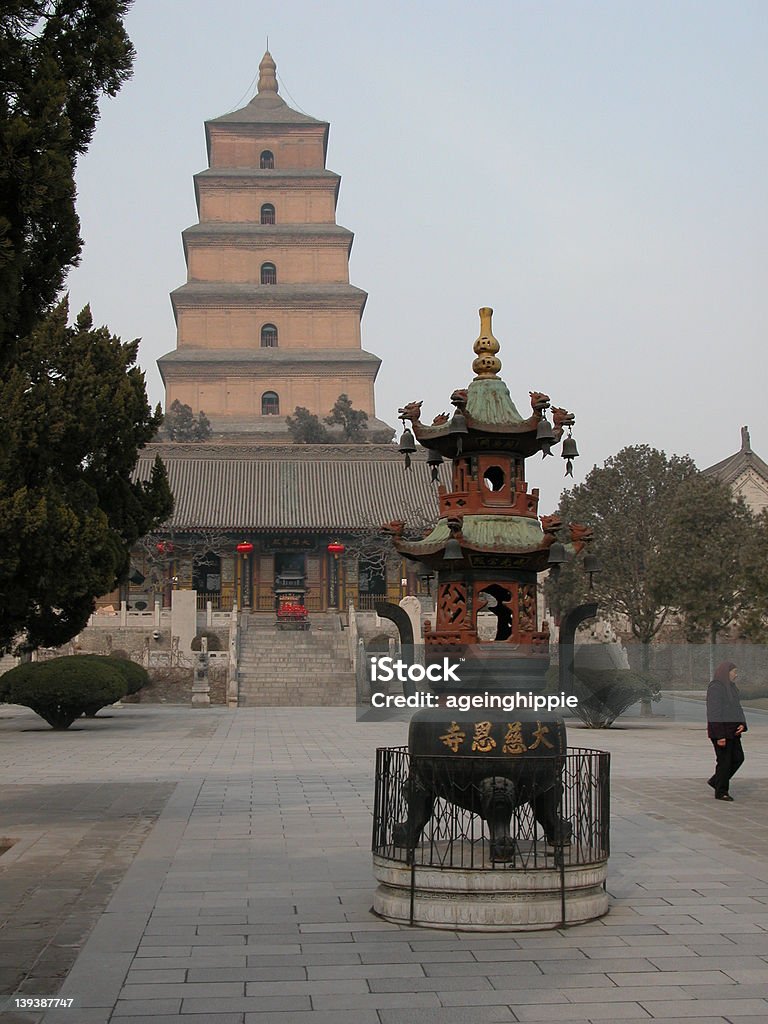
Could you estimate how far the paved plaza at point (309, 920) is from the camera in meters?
5.36

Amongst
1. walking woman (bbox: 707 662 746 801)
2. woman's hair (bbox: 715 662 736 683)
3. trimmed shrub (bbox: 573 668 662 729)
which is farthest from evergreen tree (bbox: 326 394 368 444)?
walking woman (bbox: 707 662 746 801)

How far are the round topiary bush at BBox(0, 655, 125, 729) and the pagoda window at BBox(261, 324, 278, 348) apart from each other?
98.2 feet

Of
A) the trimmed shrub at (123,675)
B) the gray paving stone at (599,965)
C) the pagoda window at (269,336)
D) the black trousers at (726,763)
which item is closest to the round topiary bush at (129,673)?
the trimmed shrub at (123,675)

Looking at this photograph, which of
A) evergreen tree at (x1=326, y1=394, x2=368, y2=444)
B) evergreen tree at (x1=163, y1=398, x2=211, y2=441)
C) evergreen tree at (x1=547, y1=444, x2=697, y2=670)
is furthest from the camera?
evergreen tree at (x1=326, y1=394, x2=368, y2=444)

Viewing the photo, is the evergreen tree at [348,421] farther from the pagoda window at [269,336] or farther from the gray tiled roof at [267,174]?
the gray tiled roof at [267,174]

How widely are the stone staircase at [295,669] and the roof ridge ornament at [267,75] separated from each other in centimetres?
2897

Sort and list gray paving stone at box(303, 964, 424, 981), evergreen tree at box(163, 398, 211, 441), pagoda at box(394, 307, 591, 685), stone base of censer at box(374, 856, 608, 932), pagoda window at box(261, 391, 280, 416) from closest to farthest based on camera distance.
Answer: gray paving stone at box(303, 964, 424, 981) < stone base of censer at box(374, 856, 608, 932) < pagoda at box(394, 307, 591, 685) < evergreen tree at box(163, 398, 211, 441) < pagoda window at box(261, 391, 280, 416)

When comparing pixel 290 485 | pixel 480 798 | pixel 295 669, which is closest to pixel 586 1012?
pixel 480 798

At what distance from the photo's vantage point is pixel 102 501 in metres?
14.1

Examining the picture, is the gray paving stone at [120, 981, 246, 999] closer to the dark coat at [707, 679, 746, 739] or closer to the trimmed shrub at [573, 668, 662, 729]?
the dark coat at [707, 679, 746, 739]

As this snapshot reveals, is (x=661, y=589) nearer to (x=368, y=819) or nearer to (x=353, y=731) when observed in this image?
(x=353, y=731)

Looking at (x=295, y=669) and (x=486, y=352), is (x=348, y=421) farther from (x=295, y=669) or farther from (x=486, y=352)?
(x=486, y=352)

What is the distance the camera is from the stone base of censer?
21.8 feet

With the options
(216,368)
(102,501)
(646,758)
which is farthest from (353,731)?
(216,368)
